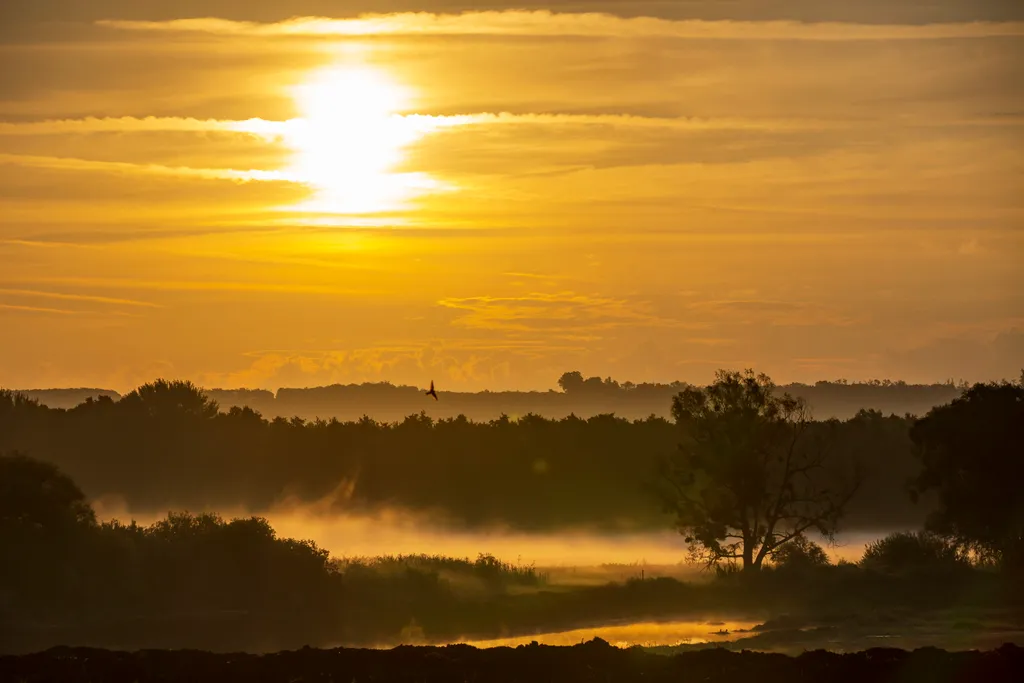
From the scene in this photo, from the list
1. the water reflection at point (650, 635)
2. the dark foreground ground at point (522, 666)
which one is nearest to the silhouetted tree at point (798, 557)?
the water reflection at point (650, 635)

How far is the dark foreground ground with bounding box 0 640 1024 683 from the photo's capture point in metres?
35.7

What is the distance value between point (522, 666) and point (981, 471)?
39.0 metres

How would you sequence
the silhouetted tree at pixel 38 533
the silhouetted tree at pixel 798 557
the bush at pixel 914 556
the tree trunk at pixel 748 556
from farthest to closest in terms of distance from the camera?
the tree trunk at pixel 748 556
the silhouetted tree at pixel 798 557
the bush at pixel 914 556
the silhouetted tree at pixel 38 533

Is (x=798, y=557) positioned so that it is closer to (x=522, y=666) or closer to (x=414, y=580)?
(x=414, y=580)

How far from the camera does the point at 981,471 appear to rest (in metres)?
70.4

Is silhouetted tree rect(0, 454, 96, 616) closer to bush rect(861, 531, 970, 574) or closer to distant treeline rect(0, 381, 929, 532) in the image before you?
bush rect(861, 531, 970, 574)

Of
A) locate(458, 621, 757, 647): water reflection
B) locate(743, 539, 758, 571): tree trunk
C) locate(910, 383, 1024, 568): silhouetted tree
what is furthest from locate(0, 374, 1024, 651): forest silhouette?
locate(458, 621, 757, 647): water reflection

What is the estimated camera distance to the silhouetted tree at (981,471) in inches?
2753

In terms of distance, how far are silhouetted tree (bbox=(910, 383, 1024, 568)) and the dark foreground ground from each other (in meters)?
33.4

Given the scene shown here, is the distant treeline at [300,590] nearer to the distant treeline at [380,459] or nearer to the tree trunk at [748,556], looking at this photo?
the tree trunk at [748,556]

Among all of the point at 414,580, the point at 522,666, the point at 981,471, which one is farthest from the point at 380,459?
the point at 522,666

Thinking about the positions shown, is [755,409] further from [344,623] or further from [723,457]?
[344,623]

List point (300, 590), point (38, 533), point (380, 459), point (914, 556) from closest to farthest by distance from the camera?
point (38, 533) → point (300, 590) → point (914, 556) → point (380, 459)

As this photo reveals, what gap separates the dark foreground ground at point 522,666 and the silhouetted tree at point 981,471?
3337cm
